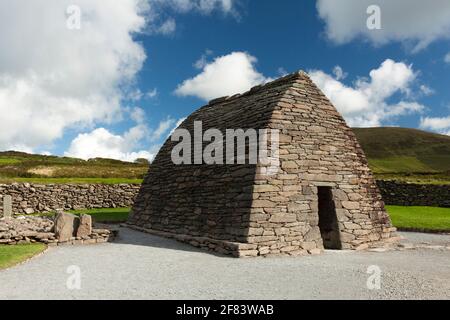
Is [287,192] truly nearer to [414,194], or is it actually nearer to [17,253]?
[17,253]

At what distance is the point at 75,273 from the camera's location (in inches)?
336

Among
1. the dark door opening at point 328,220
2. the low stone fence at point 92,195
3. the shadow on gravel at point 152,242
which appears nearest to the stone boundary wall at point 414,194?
the low stone fence at point 92,195

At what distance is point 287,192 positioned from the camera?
11508mm

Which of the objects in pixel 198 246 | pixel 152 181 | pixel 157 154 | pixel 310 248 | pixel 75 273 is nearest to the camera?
pixel 75 273

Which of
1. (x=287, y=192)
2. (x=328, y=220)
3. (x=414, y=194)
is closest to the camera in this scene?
(x=287, y=192)

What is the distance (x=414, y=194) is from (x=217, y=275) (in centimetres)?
2562

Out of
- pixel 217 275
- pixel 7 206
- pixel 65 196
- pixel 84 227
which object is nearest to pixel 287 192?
pixel 217 275

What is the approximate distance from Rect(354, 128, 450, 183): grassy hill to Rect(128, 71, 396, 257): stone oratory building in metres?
61.1

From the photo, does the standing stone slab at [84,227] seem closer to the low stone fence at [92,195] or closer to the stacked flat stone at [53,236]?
the stacked flat stone at [53,236]

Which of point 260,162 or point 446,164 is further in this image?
point 446,164

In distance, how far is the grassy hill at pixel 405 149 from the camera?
7584cm
